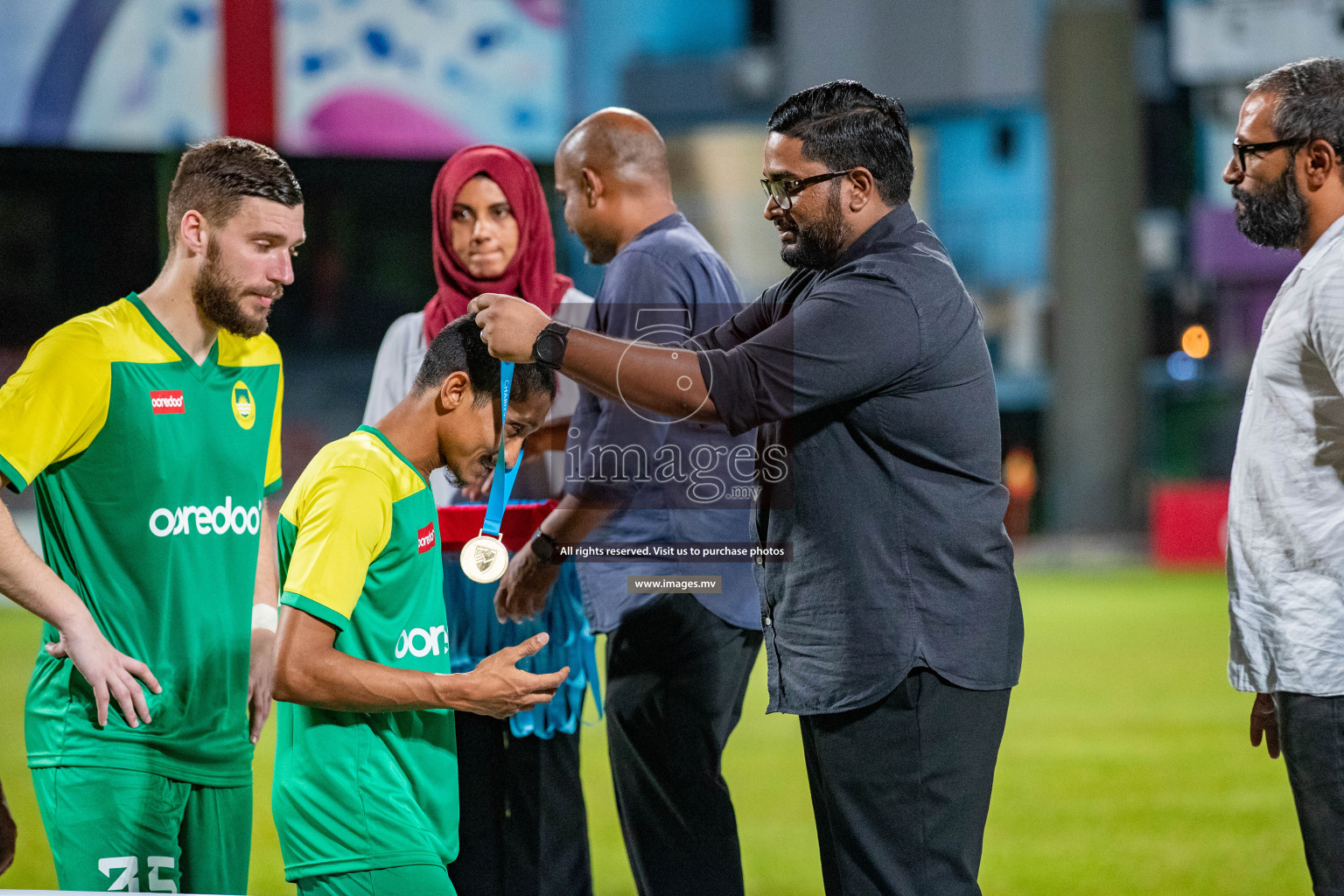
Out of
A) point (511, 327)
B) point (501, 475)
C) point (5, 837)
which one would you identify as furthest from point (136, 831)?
point (511, 327)

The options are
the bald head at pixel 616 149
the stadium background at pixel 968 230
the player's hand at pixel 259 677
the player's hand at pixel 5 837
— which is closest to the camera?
the player's hand at pixel 5 837

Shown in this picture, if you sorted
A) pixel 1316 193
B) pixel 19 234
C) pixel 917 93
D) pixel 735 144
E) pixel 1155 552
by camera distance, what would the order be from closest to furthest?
pixel 1316 193, pixel 19 234, pixel 1155 552, pixel 917 93, pixel 735 144

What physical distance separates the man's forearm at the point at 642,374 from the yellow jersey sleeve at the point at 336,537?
426 millimetres

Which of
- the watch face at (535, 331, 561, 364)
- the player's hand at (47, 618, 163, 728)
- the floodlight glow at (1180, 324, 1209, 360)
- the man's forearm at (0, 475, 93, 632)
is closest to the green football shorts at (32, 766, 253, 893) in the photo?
the player's hand at (47, 618, 163, 728)

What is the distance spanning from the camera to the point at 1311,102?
255 cm

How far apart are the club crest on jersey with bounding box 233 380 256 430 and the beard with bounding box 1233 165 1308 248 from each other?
2145 mm

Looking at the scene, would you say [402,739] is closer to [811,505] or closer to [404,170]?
[811,505]

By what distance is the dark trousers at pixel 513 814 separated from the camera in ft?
9.98

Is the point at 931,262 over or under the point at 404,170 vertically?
under

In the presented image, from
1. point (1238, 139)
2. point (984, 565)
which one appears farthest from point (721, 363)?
point (1238, 139)

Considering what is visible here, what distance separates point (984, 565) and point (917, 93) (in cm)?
1595

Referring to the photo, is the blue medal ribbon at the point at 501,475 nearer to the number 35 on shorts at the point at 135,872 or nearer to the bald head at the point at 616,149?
the bald head at the point at 616,149

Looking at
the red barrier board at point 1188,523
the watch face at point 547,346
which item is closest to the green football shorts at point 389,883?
the watch face at point 547,346

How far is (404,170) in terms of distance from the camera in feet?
28.3
